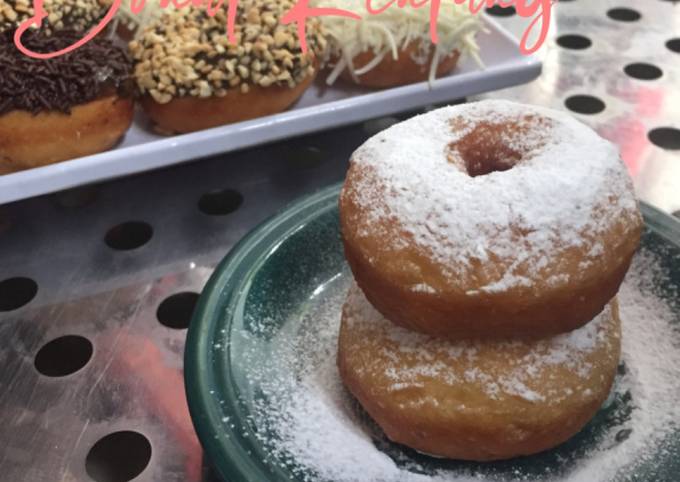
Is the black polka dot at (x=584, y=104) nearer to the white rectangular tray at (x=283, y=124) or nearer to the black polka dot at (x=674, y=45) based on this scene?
the white rectangular tray at (x=283, y=124)

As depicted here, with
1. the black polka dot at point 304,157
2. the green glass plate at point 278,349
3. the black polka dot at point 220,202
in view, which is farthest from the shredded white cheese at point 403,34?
the green glass plate at point 278,349

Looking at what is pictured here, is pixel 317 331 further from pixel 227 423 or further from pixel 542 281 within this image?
Answer: pixel 542 281

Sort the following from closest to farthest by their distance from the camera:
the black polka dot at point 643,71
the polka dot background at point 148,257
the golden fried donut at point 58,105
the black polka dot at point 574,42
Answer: the polka dot background at point 148,257, the golden fried donut at point 58,105, the black polka dot at point 643,71, the black polka dot at point 574,42

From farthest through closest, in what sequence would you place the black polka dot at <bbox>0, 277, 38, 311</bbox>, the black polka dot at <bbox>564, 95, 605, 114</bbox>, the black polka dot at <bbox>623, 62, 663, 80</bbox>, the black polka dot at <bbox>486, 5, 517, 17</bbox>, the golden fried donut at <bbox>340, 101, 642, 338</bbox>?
the black polka dot at <bbox>486, 5, 517, 17</bbox>, the black polka dot at <bbox>623, 62, 663, 80</bbox>, the black polka dot at <bbox>564, 95, 605, 114</bbox>, the black polka dot at <bbox>0, 277, 38, 311</bbox>, the golden fried donut at <bbox>340, 101, 642, 338</bbox>

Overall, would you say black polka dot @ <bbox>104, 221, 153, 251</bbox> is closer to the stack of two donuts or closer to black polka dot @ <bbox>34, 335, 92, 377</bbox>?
black polka dot @ <bbox>34, 335, 92, 377</bbox>

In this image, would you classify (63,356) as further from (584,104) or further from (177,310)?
(584,104)

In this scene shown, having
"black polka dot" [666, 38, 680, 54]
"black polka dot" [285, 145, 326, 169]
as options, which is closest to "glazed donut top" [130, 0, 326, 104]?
"black polka dot" [285, 145, 326, 169]

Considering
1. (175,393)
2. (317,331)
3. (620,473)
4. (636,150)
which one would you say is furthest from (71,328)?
(636,150)
